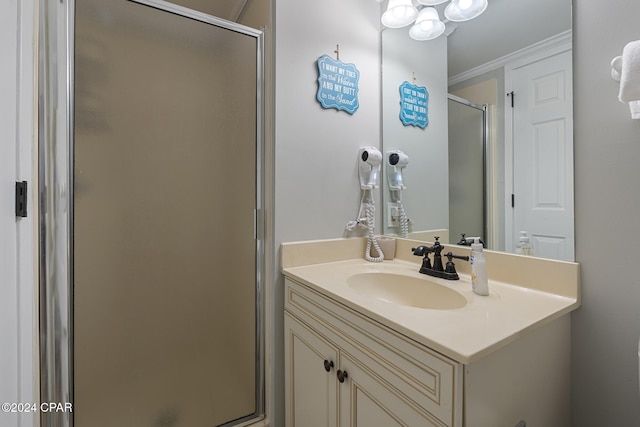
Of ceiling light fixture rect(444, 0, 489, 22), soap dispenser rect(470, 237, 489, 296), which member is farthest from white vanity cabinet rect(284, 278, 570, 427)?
ceiling light fixture rect(444, 0, 489, 22)

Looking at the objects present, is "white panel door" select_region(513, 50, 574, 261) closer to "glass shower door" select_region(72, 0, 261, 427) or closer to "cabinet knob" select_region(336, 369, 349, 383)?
"cabinet knob" select_region(336, 369, 349, 383)

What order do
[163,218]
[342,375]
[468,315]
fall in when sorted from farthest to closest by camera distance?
1. [163,218]
2. [342,375]
3. [468,315]

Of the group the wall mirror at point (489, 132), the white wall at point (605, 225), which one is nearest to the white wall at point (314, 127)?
the wall mirror at point (489, 132)

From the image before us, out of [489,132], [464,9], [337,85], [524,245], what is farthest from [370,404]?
[464,9]

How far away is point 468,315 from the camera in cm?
73

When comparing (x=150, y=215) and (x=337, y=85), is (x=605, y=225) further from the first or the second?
(x=150, y=215)

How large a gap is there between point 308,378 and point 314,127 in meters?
1.05

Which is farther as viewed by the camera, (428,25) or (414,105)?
(414,105)

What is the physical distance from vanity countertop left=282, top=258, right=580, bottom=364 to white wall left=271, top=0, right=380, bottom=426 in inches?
13.0

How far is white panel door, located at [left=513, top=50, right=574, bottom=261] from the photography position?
2.89 ft

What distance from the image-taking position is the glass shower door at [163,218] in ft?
3.27

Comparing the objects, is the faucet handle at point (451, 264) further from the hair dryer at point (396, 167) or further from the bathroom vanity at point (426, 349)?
the hair dryer at point (396, 167)

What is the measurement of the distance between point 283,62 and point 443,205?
991 mm

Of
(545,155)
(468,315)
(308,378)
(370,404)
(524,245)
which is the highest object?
(545,155)
